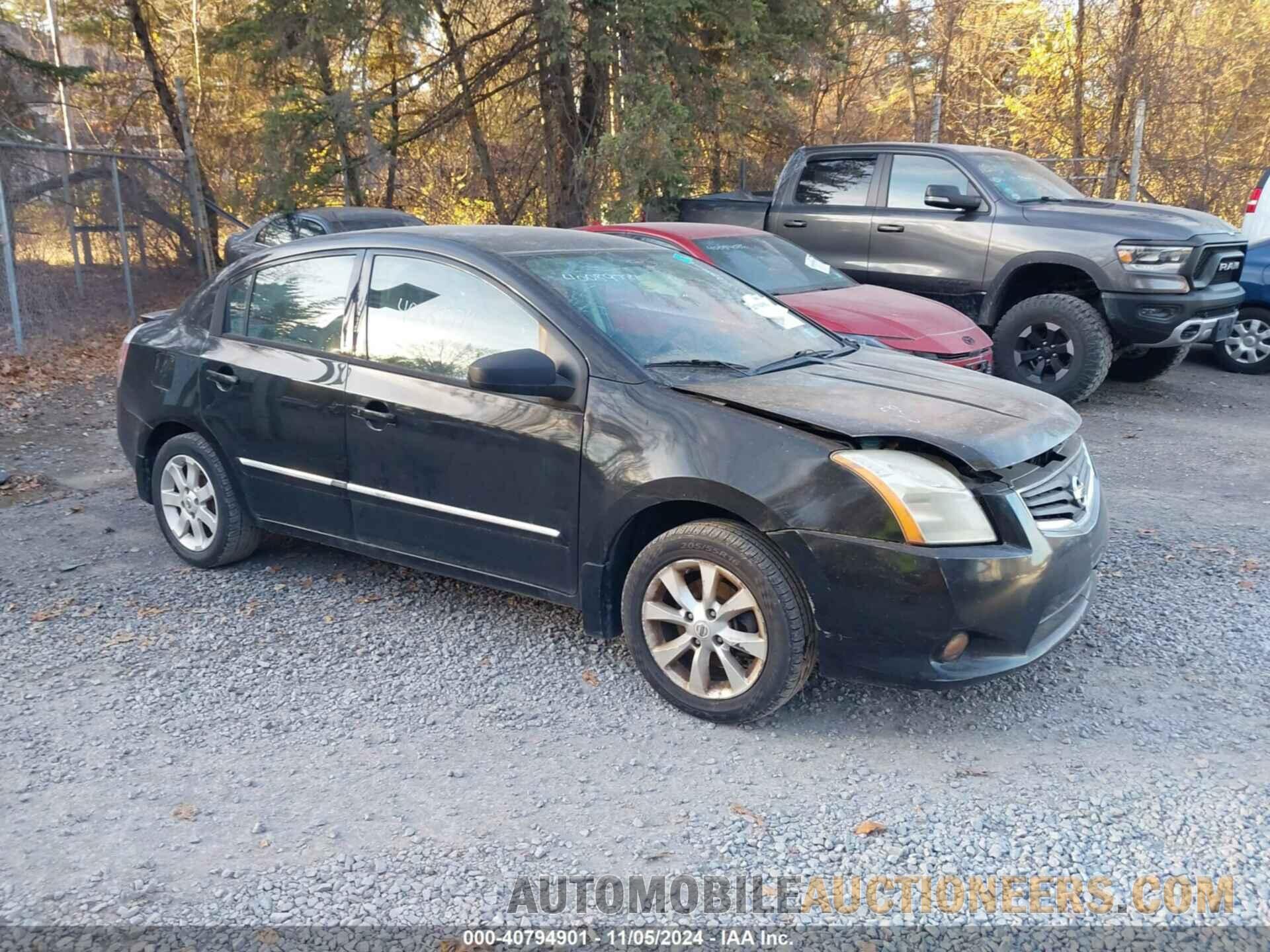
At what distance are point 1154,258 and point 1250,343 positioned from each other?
277cm

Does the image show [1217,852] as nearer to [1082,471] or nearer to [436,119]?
[1082,471]

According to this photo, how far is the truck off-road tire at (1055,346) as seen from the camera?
8.41 meters

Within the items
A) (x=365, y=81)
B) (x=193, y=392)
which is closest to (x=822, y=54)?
(x=365, y=81)

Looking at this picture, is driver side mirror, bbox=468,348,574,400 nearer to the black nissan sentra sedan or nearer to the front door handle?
the black nissan sentra sedan

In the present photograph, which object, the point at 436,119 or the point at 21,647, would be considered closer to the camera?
the point at 21,647

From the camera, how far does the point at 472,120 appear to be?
16.1 metres

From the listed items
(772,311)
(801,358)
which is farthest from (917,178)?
(801,358)

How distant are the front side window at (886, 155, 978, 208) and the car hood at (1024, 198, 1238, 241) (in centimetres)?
76

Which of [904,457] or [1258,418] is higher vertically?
[904,457]

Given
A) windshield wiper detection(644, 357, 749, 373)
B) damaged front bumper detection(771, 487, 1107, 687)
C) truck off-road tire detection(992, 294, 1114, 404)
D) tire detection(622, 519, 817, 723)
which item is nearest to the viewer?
damaged front bumper detection(771, 487, 1107, 687)

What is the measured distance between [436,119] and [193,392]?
12010 millimetres

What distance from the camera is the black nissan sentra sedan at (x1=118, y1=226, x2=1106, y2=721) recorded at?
3402 millimetres

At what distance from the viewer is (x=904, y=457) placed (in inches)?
135

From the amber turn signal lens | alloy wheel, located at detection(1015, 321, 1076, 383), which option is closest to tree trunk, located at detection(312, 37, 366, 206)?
alloy wheel, located at detection(1015, 321, 1076, 383)
